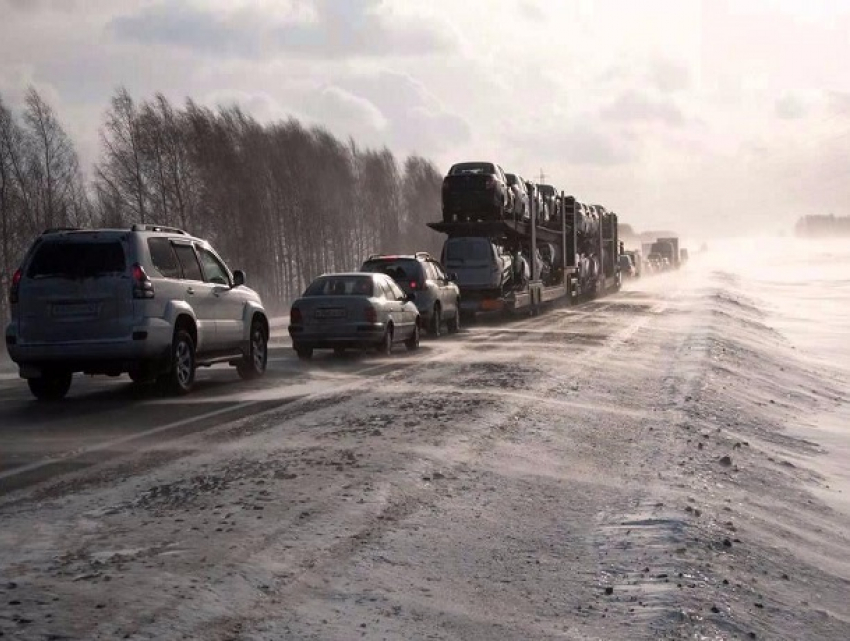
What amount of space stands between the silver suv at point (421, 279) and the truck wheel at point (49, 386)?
1054cm

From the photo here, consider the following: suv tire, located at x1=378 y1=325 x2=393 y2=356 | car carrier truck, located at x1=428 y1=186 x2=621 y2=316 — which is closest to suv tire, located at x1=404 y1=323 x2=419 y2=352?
suv tire, located at x1=378 y1=325 x2=393 y2=356

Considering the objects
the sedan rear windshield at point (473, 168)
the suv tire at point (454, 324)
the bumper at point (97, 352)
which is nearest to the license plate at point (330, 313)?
the bumper at point (97, 352)

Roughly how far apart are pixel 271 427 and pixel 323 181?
67.0m

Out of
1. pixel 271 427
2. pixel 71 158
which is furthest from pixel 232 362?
pixel 71 158

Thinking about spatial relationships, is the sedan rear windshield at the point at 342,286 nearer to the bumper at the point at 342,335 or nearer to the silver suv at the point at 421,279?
the bumper at the point at 342,335

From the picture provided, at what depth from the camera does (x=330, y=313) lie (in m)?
19.1

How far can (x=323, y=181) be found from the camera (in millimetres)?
76062

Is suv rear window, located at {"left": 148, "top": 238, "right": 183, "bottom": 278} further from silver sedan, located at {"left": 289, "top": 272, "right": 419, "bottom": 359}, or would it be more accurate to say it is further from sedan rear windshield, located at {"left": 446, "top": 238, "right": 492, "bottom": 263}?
sedan rear windshield, located at {"left": 446, "top": 238, "right": 492, "bottom": 263}

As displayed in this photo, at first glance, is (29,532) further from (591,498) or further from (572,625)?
(591,498)

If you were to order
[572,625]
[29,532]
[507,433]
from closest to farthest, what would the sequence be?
[572,625]
[29,532]
[507,433]

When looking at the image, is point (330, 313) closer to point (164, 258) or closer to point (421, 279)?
point (421, 279)

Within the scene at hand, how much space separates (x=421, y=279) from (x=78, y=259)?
39.6 ft

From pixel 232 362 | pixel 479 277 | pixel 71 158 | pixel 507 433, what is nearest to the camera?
pixel 507 433

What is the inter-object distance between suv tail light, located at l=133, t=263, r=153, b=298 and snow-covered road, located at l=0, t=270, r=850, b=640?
1.26m
